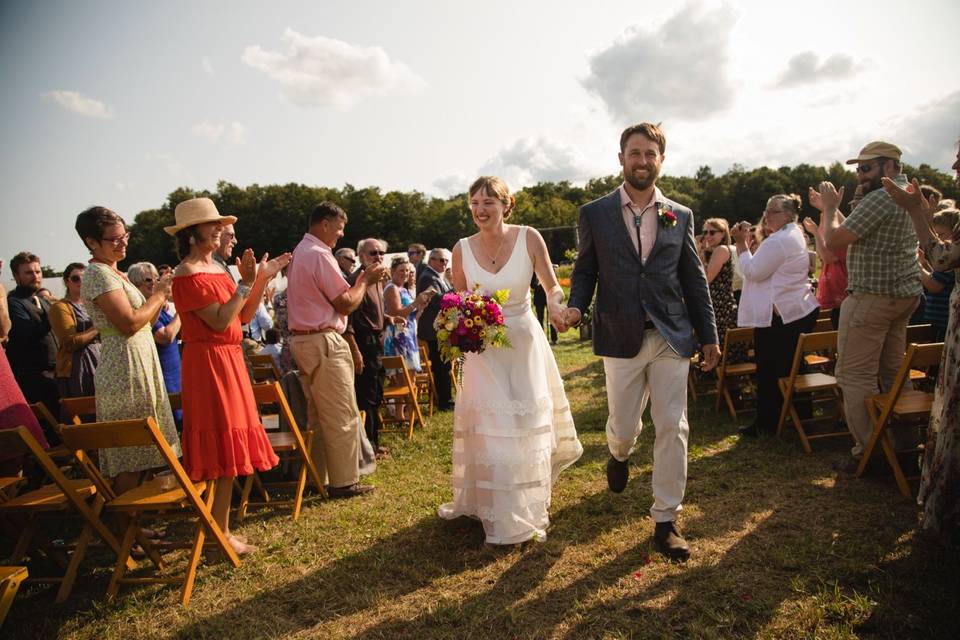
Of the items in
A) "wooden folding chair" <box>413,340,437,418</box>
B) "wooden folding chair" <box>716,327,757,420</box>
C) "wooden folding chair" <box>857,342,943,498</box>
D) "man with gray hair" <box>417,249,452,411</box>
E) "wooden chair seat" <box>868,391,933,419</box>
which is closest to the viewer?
"wooden folding chair" <box>857,342,943,498</box>

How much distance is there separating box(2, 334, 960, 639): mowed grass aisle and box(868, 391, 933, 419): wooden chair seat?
661mm

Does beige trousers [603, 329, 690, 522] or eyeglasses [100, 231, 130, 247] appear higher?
eyeglasses [100, 231, 130, 247]

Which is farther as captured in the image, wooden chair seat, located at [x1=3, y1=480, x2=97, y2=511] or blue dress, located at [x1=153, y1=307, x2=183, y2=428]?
blue dress, located at [x1=153, y1=307, x2=183, y2=428]

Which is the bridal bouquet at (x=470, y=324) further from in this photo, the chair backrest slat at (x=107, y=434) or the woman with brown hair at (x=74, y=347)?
the woman with brown hair at (x=74, y=347)

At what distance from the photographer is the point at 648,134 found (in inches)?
152

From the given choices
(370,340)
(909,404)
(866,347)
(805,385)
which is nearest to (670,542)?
(909,404)

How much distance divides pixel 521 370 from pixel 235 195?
85.7 metres

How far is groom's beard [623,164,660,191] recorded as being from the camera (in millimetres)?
3865

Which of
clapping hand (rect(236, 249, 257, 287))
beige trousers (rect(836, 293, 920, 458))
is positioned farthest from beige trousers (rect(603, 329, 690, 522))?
clapping hand (rect(236, 249, 257, 287))

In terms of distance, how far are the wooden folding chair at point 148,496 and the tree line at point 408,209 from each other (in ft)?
241

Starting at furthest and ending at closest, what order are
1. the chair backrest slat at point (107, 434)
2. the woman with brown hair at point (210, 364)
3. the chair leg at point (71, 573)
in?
the woman with brown hair at point (210, 364)
the chair leg at point (71, 573)
the chair backrest slat at point (107, 434)

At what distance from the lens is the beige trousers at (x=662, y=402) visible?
384 centimetres

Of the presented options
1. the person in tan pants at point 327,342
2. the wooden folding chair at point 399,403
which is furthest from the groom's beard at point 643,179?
the wooden folding chair at point 399,403

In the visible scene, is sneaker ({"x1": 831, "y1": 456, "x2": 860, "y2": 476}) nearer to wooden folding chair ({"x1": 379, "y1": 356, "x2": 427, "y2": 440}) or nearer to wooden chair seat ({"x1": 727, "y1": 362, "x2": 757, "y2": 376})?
wooden chair seat ({"x1": 727, "y1": 362, "x2": 757, "y2": 376})
